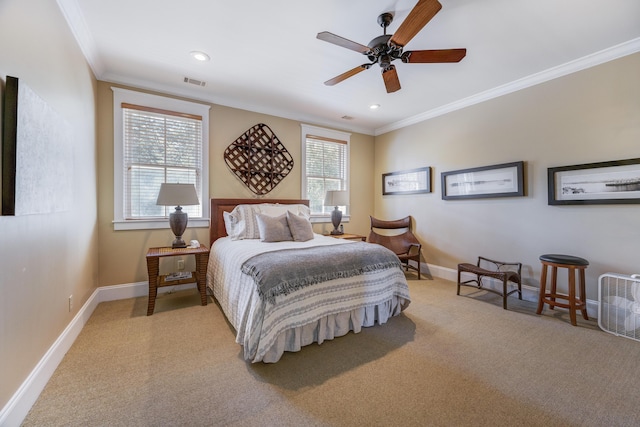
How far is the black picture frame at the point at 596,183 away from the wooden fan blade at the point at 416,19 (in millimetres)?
2369

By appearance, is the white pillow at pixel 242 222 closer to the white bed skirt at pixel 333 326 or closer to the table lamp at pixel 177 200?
the table lamp at pixel 177 200

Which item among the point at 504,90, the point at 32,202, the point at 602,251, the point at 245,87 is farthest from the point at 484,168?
the point at 32,202

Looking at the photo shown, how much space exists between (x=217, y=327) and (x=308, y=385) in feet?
3.88

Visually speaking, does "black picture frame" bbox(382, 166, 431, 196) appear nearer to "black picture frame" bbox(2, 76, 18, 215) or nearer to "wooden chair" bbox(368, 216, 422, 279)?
"wooden chair" bbox(368, 216, 422, 279)

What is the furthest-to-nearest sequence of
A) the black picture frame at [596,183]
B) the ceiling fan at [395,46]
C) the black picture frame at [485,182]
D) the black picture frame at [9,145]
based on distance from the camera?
the black picture frame at [485,182]
the black picture frame at [596,183]
the ceiling fan at [395,46]
the black picture frame at [9,145]

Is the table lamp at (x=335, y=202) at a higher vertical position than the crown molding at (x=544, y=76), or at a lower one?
lower

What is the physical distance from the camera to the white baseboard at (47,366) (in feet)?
4.18

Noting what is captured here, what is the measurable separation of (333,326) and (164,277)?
195cm

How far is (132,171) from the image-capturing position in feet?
10.3

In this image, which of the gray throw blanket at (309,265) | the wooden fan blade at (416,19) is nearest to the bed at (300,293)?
the gray throw blanket at (309,265)

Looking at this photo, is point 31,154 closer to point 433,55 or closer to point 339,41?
point 339,41

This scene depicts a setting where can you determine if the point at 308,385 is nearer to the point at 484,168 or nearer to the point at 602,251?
the point at 602,251

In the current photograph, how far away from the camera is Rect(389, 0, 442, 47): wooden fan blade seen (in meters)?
1.59

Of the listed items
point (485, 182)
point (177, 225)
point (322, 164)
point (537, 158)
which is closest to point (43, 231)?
point (177, 225)
